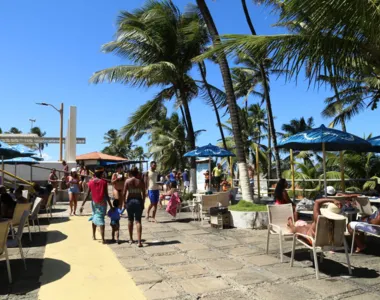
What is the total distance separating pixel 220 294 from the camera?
157 inches

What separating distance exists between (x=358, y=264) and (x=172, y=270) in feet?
9.20

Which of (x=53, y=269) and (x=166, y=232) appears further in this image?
(x=166, y=232)

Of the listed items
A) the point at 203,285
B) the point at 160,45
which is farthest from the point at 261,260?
the point at 160,45

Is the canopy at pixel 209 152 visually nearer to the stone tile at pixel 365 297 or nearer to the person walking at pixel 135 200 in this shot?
the person walking at pixel 135 200

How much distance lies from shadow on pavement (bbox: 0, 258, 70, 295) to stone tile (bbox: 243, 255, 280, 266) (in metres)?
2.81

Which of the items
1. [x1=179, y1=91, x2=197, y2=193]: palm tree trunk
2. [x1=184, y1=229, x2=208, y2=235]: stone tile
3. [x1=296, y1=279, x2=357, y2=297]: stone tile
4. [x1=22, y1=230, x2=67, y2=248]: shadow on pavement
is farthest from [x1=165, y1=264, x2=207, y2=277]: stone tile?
[x1=179, y1=91, x2=197, y2=193]: palm tree trunk

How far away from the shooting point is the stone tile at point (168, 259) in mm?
5390

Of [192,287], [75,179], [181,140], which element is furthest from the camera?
[181,140]

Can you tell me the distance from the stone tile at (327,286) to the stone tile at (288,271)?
0.88 ft

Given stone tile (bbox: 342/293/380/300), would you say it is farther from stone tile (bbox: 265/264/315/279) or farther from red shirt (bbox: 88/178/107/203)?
red shirt (bbox: 88/178/107/203)

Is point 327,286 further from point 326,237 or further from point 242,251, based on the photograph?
point 242,251

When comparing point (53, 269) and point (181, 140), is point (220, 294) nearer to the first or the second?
point (53, 269)

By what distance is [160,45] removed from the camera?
14148mm

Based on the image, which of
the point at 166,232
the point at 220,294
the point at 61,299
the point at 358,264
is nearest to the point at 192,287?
the point at 220,294
